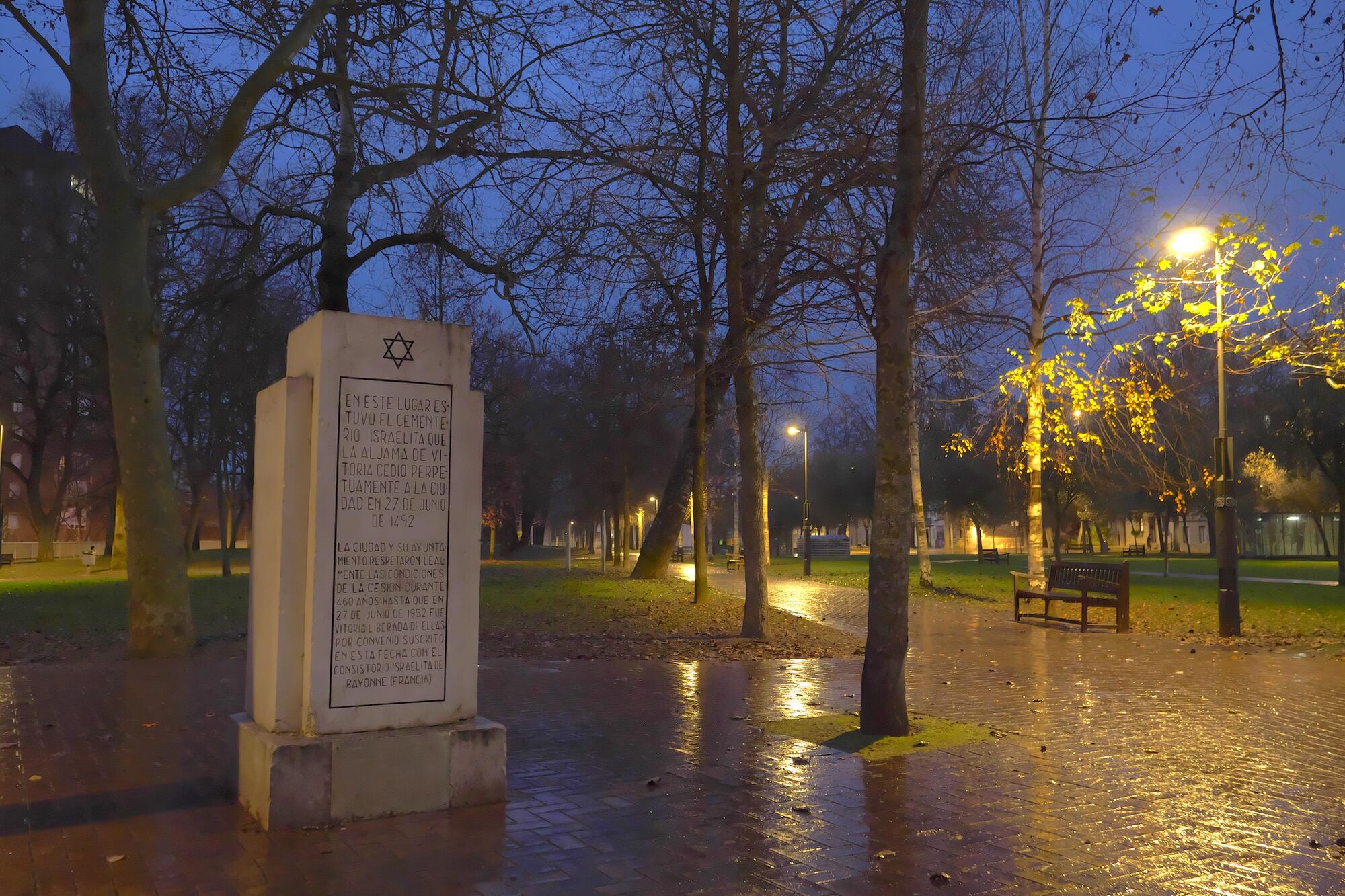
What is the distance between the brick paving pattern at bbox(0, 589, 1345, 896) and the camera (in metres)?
4.64

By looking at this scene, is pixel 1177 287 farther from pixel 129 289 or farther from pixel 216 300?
pixel 216 300

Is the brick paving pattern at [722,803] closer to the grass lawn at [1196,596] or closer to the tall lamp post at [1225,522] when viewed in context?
the tall lamp post at [1225,522]

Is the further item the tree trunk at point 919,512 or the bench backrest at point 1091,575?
the tree trunk at point 919,512

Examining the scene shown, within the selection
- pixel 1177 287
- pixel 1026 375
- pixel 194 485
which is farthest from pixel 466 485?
pixel 194 485

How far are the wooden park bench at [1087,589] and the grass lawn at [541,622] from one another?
172 inches

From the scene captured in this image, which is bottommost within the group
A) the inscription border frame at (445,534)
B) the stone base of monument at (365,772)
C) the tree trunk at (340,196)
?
the stone base of monument at (365,772)

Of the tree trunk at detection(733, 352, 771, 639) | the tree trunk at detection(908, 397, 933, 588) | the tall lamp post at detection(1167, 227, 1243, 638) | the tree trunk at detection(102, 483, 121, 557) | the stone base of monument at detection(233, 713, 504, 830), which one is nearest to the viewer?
the stone base of monument at detection(233, 713, 504, 830)

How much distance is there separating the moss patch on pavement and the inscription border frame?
307 cm

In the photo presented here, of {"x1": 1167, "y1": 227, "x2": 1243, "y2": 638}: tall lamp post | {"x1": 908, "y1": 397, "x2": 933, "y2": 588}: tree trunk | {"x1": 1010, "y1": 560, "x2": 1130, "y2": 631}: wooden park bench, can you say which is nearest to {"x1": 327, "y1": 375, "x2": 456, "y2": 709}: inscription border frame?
{"x1": 1167, "y1": 227, "x2": 1243, "y2": 638}: tall lamp post

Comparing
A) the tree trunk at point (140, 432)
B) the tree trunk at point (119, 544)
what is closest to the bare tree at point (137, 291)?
the tree trunk at point (140, 432)

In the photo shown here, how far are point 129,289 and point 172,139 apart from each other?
3334 millimetres

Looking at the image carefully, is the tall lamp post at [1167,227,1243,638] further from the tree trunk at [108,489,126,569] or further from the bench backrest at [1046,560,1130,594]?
the tree trunk at [108,489,126,569]

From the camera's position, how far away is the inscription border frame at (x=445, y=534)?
18.3ft

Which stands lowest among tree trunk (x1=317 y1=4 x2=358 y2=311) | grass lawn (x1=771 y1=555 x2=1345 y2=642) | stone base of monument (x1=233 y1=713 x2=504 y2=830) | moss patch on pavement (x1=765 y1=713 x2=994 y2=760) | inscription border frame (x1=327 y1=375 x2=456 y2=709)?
grass lawn (x1=771 y1=555 x2=1345 y2=642)
